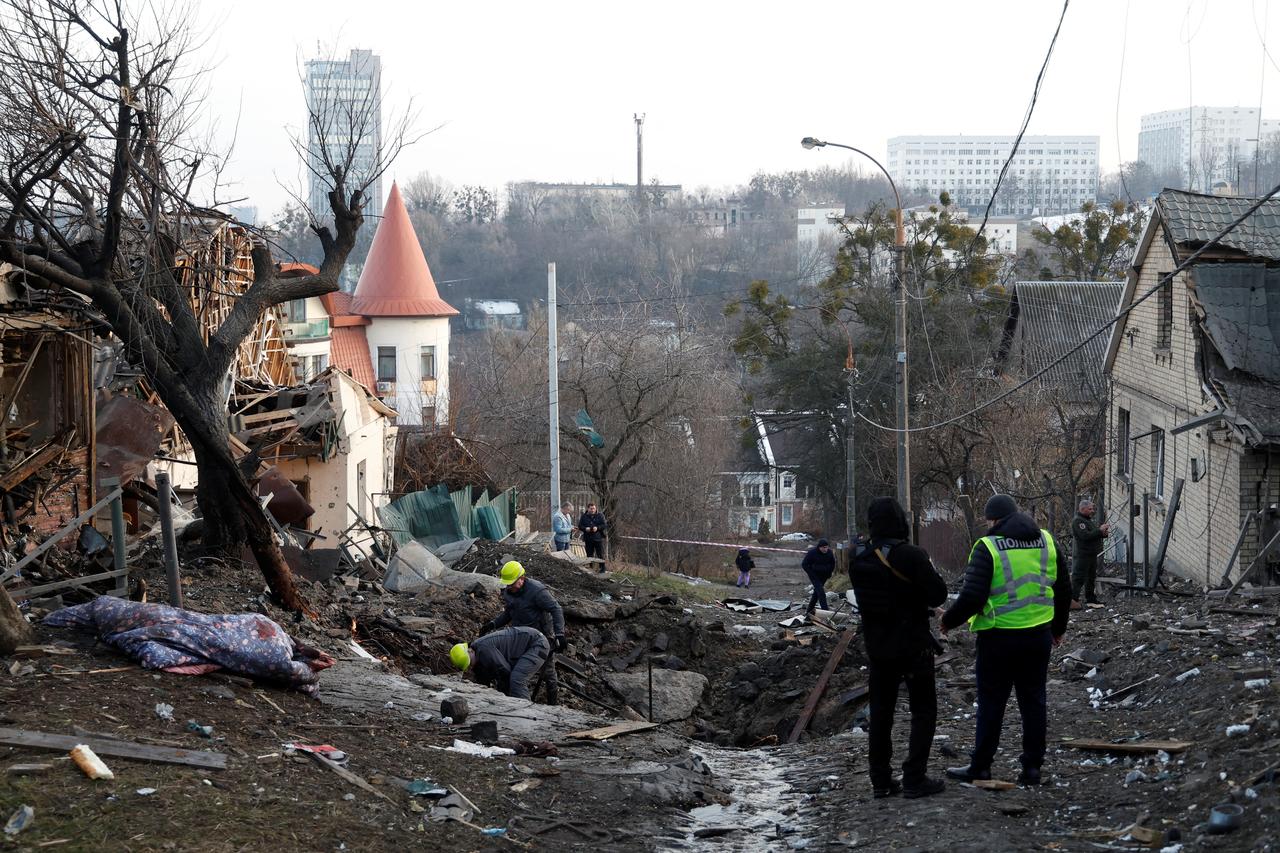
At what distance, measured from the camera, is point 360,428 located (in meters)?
26.8

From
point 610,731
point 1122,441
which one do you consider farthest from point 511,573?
point 1122,441

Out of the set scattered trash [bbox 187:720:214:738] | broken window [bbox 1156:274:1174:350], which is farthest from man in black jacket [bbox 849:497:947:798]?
broken window [bbox 1156:274:1174:350]

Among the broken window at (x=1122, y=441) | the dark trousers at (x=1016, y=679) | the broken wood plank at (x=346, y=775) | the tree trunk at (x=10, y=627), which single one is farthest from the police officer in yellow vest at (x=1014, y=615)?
the broken window at (x=1122, y=441)

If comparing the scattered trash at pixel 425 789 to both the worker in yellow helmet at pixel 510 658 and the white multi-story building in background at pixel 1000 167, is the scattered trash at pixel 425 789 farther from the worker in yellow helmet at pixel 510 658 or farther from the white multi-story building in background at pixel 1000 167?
the white multi-story building in background at pixel 1000 167

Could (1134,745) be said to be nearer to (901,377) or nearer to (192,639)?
(192,639)

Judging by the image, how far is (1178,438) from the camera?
60.9 ft

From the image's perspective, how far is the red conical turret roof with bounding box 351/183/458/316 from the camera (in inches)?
1895

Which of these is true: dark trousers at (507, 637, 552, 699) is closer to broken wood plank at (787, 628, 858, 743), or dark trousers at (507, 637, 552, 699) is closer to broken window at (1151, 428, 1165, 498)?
broken wood plank at (787, 628, 858, 743)

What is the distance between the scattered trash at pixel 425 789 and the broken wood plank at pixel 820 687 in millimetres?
5688

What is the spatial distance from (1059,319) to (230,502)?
28.6 meters

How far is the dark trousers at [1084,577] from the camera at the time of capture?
48.9 feet

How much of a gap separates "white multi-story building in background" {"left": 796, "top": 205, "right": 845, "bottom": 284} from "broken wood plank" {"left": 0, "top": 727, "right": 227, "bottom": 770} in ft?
149

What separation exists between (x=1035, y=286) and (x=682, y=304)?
16907 millimetres

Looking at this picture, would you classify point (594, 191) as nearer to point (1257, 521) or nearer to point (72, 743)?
point (1257, 521)
